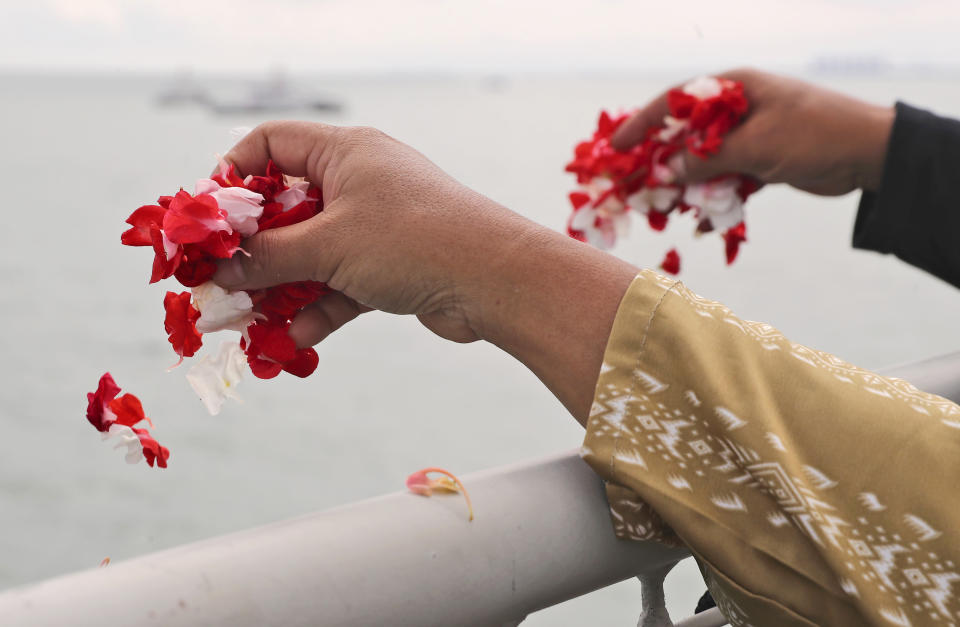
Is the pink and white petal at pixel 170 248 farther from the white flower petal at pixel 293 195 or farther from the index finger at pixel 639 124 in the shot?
the index finger at pixel 639 124

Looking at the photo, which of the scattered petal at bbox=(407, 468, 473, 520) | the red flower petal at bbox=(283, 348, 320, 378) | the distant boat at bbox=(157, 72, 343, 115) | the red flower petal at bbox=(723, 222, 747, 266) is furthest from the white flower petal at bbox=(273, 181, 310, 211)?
the distant boat at bbox=(157, 72, 343, 115)

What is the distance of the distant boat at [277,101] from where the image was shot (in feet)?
66.8

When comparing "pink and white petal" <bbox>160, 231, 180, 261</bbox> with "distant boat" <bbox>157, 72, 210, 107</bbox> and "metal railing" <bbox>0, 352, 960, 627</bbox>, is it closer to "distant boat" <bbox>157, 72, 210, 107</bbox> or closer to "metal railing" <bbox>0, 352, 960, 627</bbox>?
"metal railing" <bbox>0, 352, 960, 627</bbox>

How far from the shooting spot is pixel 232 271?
659 mm

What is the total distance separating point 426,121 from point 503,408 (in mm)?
22490

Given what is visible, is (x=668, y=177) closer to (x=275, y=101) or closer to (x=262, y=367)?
(x=262, y=367)

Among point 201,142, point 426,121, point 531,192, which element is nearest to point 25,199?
point 531,192

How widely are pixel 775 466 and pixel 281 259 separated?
0.34 meters

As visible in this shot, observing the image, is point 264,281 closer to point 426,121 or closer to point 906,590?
point 906,590

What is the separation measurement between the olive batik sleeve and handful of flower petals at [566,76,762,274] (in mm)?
689

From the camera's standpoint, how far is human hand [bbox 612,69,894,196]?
114cm

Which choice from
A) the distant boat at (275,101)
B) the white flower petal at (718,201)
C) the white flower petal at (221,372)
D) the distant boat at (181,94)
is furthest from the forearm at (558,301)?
the distant boat at (181,94)

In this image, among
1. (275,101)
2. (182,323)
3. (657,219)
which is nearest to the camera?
(182,323)

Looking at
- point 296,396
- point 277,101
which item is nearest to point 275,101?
point 277,101
